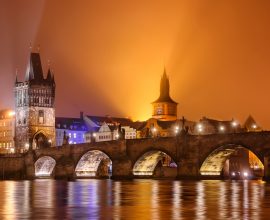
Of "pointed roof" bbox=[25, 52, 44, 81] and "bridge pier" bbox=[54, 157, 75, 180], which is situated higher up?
"pointed roof" bbox=[25, 52, 44, 81]

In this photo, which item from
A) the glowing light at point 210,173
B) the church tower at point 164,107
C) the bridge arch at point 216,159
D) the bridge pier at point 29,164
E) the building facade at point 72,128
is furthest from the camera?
the building facade at point 72,128

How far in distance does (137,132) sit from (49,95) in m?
23.1

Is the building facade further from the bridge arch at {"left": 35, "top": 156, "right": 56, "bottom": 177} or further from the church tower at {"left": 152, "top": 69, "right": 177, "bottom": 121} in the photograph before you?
the bridge arch at {"left": 35, "top": 156, "right": 56, "bottom": 177}

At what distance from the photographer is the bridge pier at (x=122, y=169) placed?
3967 inches

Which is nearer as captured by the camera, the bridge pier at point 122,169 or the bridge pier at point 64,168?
the bridge pier at point 122,169

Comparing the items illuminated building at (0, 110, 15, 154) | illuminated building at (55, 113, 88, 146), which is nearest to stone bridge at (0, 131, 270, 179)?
illuminated building at (0, 110, 15, 154)

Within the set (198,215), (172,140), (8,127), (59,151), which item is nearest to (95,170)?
(59,151)

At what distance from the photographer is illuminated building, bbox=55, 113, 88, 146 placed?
18975 cm

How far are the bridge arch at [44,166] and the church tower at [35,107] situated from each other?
27.9m

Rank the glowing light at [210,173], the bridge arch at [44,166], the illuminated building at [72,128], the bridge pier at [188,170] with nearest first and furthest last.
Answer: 1. the bridge pier at [188,170]
2. the glowing light at [210,173]
3. the bridge arch at [44,166]
4. the illuminated building at [72,128]

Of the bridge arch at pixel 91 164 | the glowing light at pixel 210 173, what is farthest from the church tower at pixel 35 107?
the glowing light at pixel 210 173

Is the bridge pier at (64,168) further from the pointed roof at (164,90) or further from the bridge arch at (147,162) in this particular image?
the pointed roof at (164,90)

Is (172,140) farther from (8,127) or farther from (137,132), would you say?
(8,127)

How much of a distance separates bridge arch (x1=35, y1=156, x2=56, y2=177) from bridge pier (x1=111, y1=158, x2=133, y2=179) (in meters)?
23.7
